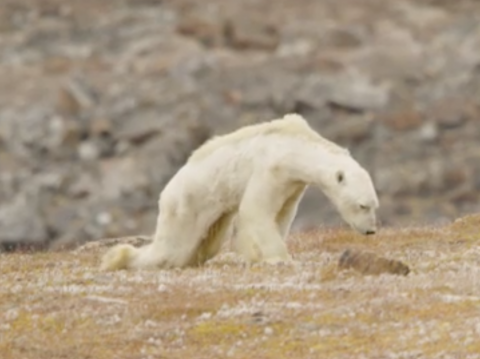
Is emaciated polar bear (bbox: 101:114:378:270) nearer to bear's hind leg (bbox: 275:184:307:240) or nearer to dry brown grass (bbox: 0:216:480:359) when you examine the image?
bear's hind leg (bbox: 275:184:307:240)

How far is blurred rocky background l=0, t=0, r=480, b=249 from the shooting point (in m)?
76.5

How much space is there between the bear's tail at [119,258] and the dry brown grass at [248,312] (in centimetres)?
79

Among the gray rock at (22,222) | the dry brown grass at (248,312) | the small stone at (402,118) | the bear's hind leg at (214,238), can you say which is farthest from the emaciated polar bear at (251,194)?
the small stone at (402,118)

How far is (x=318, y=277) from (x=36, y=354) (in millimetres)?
4082

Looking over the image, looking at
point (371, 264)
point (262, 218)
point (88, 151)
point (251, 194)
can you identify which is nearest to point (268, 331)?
point (371, 264)

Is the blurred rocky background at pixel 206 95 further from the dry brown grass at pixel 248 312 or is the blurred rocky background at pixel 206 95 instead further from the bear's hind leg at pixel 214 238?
the dry brown grass at pixel 248 312

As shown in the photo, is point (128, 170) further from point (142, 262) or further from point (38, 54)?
point (142, 262)

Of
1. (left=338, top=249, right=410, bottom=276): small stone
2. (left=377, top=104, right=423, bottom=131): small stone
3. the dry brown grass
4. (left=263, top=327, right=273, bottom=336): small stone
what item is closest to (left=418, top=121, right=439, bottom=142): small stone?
(left=377, top=104, right=423, bottom=131): small stone

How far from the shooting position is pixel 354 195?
23594mm

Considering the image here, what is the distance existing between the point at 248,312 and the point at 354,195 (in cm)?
446

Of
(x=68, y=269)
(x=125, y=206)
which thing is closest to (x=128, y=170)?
(x=125, y=206)

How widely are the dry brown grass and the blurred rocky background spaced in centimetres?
4196

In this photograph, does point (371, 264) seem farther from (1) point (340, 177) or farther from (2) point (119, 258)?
(2) point (119, 258)

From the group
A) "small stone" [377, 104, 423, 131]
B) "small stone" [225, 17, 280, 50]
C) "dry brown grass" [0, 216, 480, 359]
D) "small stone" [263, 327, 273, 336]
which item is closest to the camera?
"dry brown grass" [0, 216, 480, 359]
